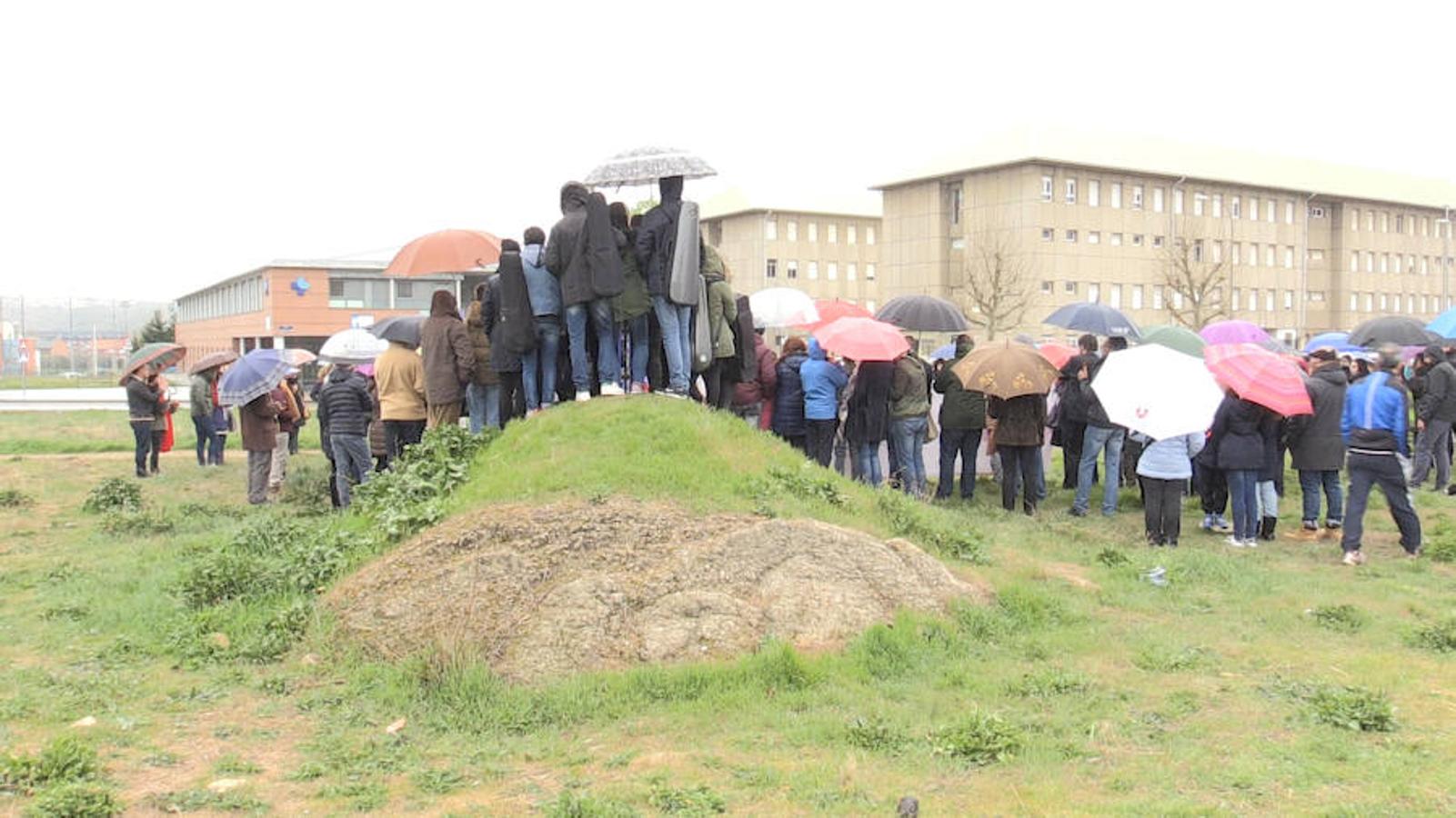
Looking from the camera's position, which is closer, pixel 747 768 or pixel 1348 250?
pixel 747 768

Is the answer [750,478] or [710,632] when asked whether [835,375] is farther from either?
[710,632]

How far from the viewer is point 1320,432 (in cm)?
1240

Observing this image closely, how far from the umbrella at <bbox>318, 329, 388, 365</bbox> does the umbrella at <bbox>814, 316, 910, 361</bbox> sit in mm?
6560

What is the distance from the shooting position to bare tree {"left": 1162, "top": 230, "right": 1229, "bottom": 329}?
5743cm

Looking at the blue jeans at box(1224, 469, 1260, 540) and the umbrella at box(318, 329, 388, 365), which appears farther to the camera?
the umbrella at box(318, 329, 388, 365)

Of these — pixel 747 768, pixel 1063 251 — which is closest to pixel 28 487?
pixel 747 768

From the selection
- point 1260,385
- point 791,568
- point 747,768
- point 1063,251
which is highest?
point 1063,251

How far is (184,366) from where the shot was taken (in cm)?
8325

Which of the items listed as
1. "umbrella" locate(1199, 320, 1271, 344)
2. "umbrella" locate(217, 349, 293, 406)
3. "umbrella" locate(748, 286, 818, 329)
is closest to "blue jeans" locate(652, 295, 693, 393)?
"umbrella" locate(748, 286, 818, 329)

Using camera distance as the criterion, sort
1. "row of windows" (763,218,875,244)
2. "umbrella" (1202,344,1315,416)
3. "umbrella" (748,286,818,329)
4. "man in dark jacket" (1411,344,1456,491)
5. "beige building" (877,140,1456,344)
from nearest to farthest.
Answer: "umbrella" (1202,344,1315,416), "man in dark jacket" (1411,344,1456,491), "umbrella" (748,286,818,329), "beige building" (877,140,1456,344), "row of windows" (763,218,875,244)

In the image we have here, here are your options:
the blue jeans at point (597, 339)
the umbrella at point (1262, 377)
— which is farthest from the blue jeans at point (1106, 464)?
the blue jeans at point (597, 339)

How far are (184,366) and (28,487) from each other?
238 ft

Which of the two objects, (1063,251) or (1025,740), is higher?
(1063,251)

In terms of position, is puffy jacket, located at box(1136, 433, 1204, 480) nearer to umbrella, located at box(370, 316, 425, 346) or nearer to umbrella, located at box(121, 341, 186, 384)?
umbrella, located at box(370, 316, 425, 346)
